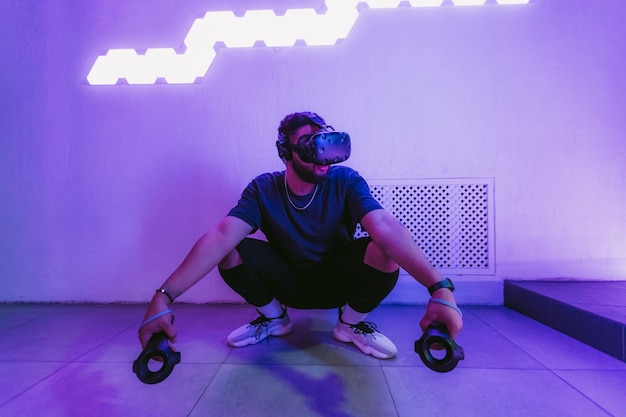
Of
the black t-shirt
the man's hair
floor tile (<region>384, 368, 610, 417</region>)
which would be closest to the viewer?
floor tile (<region>384, 368, 610, 417</region>)

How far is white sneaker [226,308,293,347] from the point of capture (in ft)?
4.47

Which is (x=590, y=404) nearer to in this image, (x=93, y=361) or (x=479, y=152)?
(x=479, y=152)

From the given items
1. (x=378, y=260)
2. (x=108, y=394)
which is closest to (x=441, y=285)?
(x=378, y=260)

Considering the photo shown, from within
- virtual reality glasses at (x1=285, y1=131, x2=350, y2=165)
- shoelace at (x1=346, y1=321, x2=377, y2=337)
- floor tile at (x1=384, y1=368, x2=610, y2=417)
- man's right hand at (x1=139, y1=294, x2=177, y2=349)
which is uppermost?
virtual reality glasses at (x1=285, y1=131, x2=350, y2=165)

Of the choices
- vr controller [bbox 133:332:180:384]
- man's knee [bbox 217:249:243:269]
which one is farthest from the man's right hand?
man's knee [bbox 217:249:243:269]

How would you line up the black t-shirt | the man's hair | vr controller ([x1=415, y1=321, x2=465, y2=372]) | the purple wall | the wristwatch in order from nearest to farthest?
vr controller ([x1=415, y1=321, x2=465, y2=372]) < the wristwatch < the man's hair < the black t-shirt < the purple wall

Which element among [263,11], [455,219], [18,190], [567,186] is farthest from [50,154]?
[567,186]

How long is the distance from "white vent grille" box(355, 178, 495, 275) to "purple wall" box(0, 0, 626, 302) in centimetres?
7

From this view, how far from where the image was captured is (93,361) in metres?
1.23

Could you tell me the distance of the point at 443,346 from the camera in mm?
655

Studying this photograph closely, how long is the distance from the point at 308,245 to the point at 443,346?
0.73m

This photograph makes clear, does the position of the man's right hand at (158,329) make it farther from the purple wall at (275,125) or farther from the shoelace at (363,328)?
the purple wall at (275,125)

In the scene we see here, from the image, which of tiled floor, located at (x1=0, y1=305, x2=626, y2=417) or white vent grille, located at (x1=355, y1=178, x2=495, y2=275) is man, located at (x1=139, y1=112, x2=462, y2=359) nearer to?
tiled floor, located at (x1=0, y1=305, x2=626, y2=417)

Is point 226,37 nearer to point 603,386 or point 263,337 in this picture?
point 263,337
